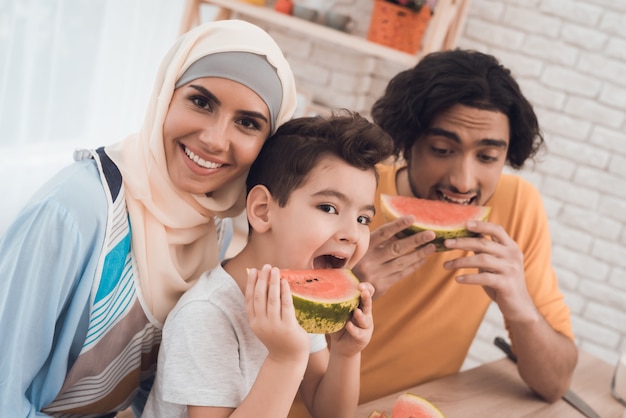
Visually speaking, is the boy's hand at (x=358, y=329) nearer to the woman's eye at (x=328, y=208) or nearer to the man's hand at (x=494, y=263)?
the woman's eye at (x=328, y=208)

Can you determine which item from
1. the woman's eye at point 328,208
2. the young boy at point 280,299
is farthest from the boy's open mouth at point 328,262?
the woman's eye at point 328,208

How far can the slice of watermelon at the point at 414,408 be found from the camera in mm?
1514

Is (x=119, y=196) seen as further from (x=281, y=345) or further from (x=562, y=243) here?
(x=562, y=243)

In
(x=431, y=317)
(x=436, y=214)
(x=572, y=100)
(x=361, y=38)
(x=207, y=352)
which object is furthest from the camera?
(x=572, y=100)

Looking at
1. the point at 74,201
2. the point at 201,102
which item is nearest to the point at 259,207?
the point at 201,102

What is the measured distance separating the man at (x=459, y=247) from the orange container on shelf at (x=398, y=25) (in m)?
1.09

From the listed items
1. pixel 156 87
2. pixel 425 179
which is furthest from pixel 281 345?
pixel 425 179

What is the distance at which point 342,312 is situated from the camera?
1407mm

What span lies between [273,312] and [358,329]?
0.97 ft

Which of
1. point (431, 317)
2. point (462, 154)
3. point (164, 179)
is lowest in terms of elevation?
point (431, 317)

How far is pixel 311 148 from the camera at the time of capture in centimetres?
151

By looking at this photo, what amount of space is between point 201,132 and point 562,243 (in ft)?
10.4

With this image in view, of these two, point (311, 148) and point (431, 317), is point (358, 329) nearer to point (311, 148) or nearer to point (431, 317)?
point (311, 148)

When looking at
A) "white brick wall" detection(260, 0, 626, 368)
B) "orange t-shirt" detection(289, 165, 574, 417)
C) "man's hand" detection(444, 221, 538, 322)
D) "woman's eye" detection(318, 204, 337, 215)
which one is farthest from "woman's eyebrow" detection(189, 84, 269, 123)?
"white brick wall" detection(260, 0, 626, 368)
